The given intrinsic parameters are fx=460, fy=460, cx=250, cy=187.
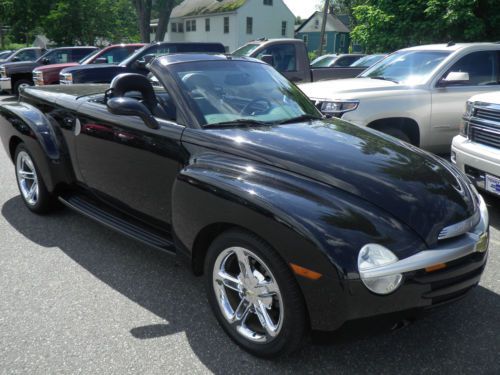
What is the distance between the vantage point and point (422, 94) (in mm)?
6160

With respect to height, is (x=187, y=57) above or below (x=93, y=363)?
above

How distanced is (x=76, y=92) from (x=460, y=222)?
357 cm

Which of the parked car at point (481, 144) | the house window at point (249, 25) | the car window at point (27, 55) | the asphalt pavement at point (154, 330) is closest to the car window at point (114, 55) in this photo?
the car window at point (27, 55)

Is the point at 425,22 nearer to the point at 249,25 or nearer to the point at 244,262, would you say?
the point at 244,262

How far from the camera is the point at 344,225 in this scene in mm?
2246

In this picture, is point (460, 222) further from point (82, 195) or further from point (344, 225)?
point (82, 195)

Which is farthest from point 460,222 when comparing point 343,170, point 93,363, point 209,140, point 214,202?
point 93,363

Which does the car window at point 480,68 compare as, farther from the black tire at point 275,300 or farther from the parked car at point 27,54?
the parked car at point 27,54

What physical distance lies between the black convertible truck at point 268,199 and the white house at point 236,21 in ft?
140

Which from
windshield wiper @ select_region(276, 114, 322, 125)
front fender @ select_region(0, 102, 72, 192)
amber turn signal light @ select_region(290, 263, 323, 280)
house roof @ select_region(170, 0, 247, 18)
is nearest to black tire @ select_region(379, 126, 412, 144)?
windshield wiper @ select_region(276, 114, 322, 125)

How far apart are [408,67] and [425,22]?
11158 millimetres

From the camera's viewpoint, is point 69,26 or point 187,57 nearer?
point 187,57

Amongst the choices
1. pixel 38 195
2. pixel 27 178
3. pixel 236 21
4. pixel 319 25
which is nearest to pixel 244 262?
pixel 38 195

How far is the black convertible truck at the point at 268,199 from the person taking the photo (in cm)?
220
